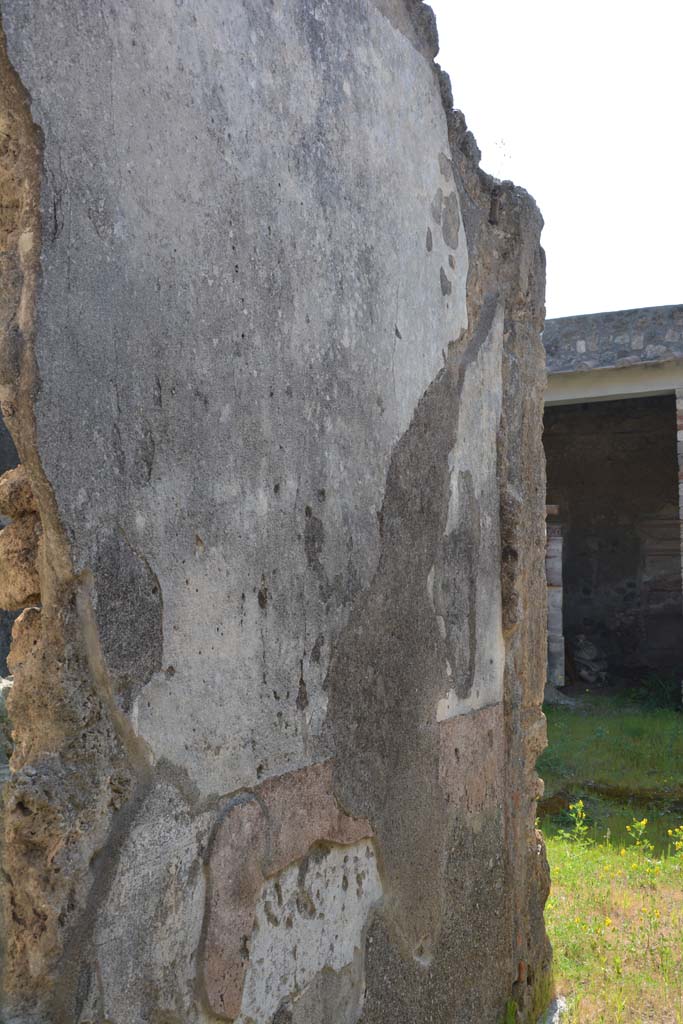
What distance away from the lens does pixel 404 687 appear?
208 cm

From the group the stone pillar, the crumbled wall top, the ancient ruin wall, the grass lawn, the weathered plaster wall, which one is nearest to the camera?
the ancient ruin wall

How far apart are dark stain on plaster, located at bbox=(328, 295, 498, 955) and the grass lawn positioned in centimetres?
100

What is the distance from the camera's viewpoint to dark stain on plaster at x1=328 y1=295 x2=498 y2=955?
6.23 feet

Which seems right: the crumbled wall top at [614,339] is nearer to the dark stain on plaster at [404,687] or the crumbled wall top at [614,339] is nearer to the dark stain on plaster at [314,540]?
the dark stain on plaster at [404,687]

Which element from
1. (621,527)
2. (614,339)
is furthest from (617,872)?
(621,527)

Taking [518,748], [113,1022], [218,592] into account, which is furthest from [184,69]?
[518,748]

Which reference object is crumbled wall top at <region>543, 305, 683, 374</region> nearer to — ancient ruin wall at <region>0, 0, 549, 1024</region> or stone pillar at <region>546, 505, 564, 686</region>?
stone pillar at <region>546, 505, 564, 686</region>

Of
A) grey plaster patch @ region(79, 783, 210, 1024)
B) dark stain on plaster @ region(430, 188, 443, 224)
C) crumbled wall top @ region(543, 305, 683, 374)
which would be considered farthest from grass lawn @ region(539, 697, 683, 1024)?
crumbled wall top @ region(543, 305, 683, 374)

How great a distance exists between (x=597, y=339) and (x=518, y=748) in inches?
186

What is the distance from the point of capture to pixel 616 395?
731cm

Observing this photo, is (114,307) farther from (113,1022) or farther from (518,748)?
(518,748)

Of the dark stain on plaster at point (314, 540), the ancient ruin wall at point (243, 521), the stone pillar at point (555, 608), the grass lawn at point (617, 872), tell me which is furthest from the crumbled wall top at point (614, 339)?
the dark stain on plaster at point (314, 540)

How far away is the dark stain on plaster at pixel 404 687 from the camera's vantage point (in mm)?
1897

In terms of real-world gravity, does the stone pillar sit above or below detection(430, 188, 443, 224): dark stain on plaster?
below
